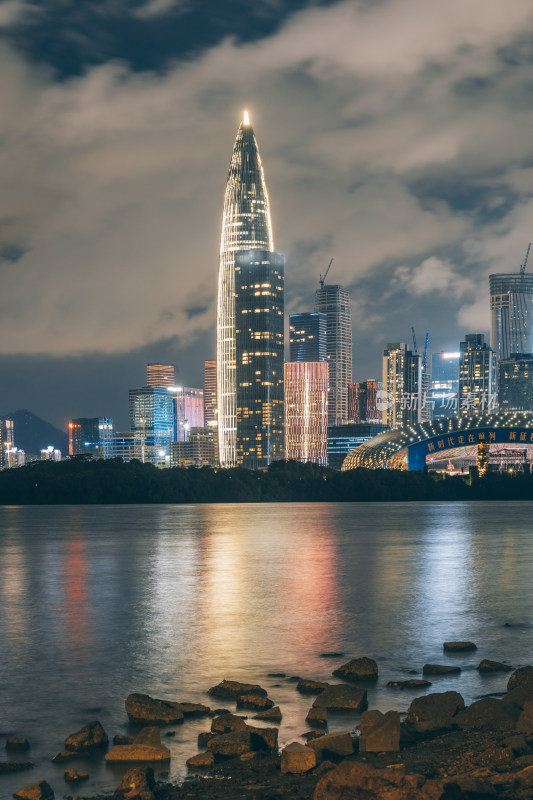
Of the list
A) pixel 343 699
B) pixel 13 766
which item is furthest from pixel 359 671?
pixel 13 766

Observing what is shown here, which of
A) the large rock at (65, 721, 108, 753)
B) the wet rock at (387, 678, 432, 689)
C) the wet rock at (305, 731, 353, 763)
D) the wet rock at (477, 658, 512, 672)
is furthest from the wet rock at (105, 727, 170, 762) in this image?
the wet rock at (477, 658, 512, 672)

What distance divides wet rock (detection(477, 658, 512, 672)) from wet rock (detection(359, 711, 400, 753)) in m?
8.83

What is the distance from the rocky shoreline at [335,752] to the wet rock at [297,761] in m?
0.02

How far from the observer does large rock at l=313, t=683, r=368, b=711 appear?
2134 centimetres

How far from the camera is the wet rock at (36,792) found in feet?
53.3

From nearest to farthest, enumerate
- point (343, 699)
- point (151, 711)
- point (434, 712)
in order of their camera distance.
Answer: point (434, 712) < point (151, 711) < point (343, 699)

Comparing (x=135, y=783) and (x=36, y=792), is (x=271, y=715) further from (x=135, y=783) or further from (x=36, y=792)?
(x=36, y=792)

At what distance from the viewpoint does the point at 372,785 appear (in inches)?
581

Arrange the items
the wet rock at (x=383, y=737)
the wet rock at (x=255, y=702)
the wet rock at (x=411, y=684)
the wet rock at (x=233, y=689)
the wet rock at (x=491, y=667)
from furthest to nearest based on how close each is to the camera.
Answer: the wet rock at (x=491, y=667)
the wet rock at (x=411, y=684)
the wet rock at (x=233, y=689)
the wet rock at (x=255, y=702)
the wet rock at (x=383, y=737)

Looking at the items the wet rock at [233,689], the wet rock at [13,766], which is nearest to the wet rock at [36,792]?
the wet rock at [13,766]

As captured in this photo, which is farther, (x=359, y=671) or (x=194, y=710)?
(x=359, y=671)

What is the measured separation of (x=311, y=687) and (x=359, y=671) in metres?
1.98

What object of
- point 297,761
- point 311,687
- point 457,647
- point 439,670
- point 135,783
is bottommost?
point 457,647

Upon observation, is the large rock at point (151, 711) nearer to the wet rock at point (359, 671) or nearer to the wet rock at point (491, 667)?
the wet rock at point (359, 671)
